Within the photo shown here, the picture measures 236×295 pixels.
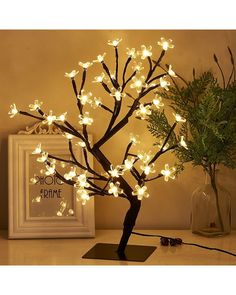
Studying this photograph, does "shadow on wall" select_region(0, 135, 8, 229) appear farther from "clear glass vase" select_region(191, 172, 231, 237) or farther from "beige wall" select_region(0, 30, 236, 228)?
"clear glass vase" select_region(191, 172, 231, 237)

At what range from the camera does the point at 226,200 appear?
54.1 inches

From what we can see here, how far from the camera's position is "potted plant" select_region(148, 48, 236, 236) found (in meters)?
1.27

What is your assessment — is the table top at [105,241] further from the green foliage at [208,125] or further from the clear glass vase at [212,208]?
the green foliage at [208,125]

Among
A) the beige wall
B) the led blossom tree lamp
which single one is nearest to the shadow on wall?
the beige wall

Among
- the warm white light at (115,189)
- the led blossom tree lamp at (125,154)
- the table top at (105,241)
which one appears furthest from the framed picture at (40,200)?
the warm white light at (115,189)

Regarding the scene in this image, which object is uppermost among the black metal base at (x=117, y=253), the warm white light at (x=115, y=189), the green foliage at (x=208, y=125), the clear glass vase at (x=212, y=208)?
the green foliage at (x=208, y=125)

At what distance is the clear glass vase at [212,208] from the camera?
53.8 inches

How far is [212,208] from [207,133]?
0.22 metres

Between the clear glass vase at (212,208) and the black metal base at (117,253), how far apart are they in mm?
176

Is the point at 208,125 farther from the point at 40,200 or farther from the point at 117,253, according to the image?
the point at 40,200
